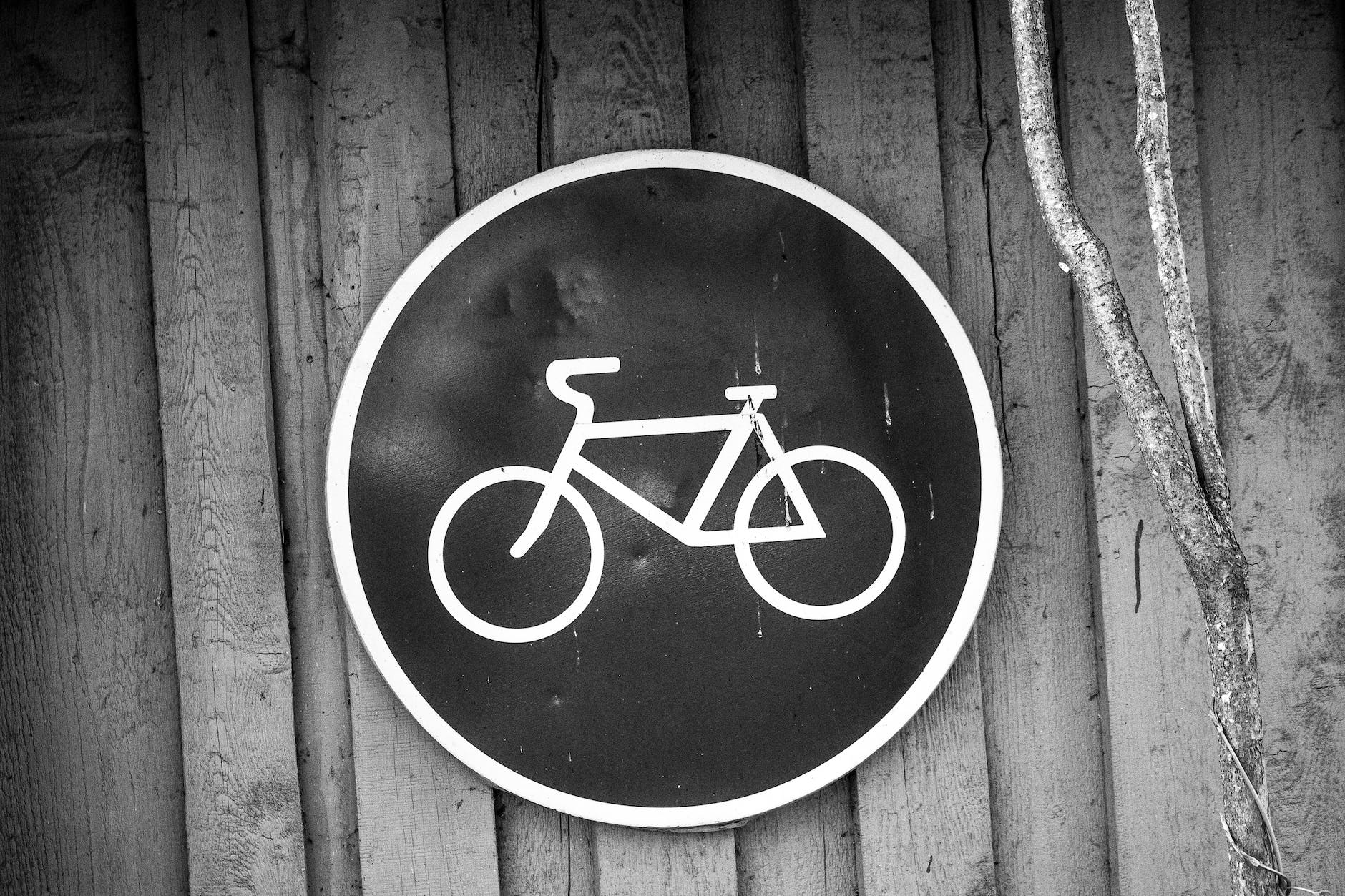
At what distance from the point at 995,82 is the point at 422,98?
1.04m

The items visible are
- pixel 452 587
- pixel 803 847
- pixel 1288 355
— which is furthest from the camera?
pixel 1288 355

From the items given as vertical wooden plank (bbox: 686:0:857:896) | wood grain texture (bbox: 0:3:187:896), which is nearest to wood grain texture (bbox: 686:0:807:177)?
vertical wooden plank (bbox: 686:0:857:896)

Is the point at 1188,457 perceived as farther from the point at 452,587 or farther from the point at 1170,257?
the point at 452,587

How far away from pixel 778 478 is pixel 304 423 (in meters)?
0.81

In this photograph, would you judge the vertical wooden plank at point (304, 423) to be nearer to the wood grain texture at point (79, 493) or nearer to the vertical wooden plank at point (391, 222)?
the vertical wooden plank at point (391, 222)

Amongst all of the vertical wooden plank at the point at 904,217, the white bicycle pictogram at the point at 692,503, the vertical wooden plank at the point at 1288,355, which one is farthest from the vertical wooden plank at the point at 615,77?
the vertical wooden plank at the point at 1288,355

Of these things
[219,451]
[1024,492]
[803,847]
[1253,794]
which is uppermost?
[219,451]

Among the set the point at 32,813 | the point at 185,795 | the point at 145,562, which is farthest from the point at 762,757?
the point at 32,813

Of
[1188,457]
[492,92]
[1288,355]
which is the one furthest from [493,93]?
[1288,355]

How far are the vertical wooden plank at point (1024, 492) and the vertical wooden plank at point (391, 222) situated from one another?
917 mm

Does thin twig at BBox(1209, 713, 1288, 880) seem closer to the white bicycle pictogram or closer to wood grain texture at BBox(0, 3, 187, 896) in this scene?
the white bicycle pictogram

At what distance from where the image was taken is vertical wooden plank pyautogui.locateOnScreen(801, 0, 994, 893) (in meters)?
1.79

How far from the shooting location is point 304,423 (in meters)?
1.74

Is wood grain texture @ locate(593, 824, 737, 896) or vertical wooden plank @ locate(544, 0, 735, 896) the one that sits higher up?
vertical wooden plank @ locate(544, 0, 735, 896)
